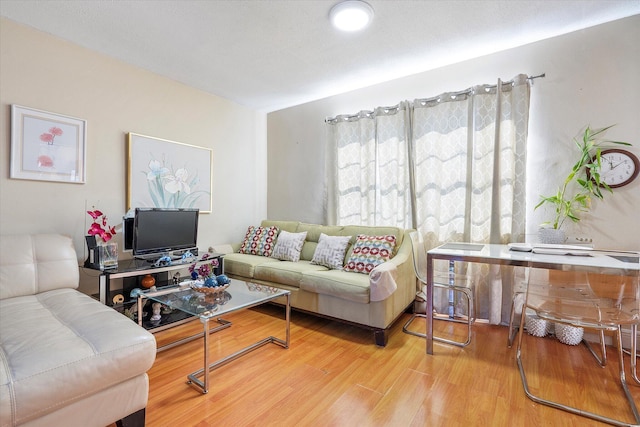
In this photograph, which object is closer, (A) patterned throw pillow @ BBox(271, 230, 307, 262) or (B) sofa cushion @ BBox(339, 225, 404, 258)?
(B) sofa cushion @ BBox(339, 225, 404, 258)

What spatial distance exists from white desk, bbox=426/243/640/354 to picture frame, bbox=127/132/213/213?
271cm

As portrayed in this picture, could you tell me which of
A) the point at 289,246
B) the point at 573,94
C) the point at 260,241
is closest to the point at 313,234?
the point at 289,246

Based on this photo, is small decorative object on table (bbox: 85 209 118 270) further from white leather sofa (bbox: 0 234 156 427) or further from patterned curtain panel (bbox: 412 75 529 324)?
patterned curtain panel (bbox: 412 75 529 324)

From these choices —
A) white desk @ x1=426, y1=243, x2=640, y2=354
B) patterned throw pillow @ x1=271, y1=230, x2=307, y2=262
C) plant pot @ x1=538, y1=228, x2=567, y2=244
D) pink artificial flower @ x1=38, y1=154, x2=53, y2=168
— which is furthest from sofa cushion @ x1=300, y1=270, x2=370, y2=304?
pink artificial flower @ x1=38, y1=154, x2=53, y2=168

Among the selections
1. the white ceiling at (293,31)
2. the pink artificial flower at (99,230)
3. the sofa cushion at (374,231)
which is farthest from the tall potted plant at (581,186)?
the pink artificial flower at (99,230)

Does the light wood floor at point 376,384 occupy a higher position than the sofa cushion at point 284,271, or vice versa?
the sofa cushion at point 284,271

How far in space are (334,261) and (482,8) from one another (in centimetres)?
237

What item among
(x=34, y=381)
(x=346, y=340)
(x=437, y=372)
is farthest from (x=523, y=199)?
(x=34, y=381)

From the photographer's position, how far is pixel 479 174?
2.73 metres

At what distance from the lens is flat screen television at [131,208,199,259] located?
2.61 m

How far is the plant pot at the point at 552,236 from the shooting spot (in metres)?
2.29

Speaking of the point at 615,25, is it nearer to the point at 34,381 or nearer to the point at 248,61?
the point at 248,61

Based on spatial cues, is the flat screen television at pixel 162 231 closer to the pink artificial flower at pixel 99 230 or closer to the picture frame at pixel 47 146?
the pink artificial flower at pixel 99 230

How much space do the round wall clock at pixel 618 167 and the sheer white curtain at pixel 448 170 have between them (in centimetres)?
52
